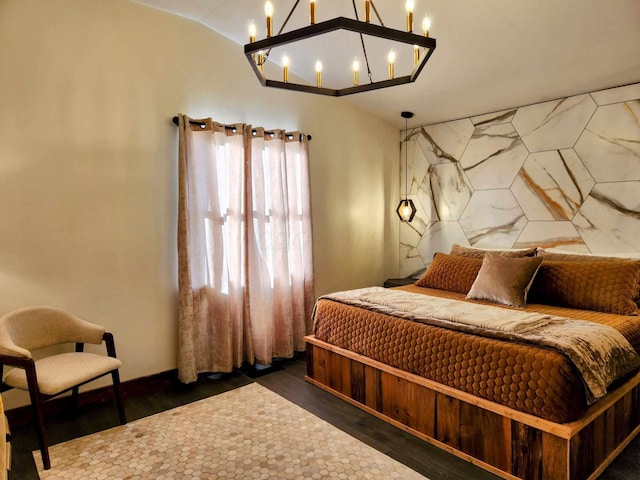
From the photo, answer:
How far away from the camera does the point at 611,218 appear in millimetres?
3387

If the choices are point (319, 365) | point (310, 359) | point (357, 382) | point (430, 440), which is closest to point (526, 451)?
point (430, 440)

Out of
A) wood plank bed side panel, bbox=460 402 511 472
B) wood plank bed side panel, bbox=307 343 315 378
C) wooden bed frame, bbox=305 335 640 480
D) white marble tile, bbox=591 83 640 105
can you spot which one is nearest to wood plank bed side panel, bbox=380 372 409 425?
wooden bed frame, bbox=305 335 640 480

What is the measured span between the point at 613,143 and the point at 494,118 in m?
1.07

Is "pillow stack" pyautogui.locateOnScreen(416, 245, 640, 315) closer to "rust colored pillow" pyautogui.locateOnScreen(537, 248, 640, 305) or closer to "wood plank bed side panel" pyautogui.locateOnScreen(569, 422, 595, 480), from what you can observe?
"rust colored pillow" pyautogui.locateOnScreen(537, 248, 640, 305)

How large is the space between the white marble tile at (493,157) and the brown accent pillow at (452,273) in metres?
1.02

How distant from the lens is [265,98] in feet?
12.5

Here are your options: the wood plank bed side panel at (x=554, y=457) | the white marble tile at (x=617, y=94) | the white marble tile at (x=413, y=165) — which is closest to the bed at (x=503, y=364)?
the wood plank bed side panel at (x=554, y=457)

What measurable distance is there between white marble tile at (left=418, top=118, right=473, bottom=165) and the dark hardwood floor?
2.67 meters

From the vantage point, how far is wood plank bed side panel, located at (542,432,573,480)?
1.83 m

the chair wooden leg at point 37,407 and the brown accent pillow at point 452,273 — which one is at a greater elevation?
the brown accent pillow at point 452,273

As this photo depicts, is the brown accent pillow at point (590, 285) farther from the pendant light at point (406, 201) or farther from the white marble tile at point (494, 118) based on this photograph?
the pendant light at point (406, 201)

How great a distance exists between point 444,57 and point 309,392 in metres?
2.80

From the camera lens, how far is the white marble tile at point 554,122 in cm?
352

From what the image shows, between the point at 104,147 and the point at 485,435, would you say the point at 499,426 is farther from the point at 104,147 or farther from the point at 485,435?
the point at 104,147
